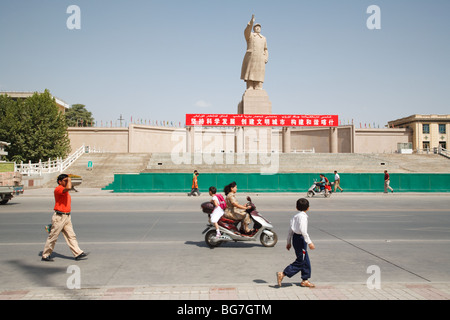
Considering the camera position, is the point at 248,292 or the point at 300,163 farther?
the point at 300,163

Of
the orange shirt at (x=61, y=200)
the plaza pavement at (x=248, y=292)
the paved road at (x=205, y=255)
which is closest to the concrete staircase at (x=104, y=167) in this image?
the paved road at (x=205, y=255)

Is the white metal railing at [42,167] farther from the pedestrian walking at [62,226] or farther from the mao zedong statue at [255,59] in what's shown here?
the pedestrian walking at [62,226]

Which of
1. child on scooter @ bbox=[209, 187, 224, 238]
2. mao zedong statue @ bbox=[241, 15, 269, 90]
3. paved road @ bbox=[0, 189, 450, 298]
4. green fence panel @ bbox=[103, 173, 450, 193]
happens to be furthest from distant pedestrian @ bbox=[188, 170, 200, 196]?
mao zedong statue @ bbox=[241, 15, 269, 90]

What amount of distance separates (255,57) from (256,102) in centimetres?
568

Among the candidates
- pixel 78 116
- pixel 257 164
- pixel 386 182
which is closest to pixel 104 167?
pixel 257 164

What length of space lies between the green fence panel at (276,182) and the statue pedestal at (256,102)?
19.4 metres

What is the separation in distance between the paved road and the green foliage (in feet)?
107

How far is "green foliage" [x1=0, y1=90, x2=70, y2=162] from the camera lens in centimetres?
4088

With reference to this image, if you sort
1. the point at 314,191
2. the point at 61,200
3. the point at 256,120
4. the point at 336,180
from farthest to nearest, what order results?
the point at 256,120 < the point at 336,180 < the point at 314,191 < the point at 61,200

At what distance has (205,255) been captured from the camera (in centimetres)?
768

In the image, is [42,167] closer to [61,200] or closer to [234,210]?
[61,200]

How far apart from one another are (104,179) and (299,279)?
99.2 feet

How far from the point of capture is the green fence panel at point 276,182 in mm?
26438

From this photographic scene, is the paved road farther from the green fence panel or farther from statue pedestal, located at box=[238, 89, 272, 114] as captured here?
statue pedestal, located at box=[238, 89, 272, 114]
